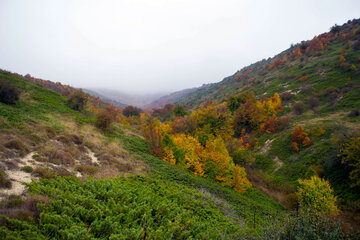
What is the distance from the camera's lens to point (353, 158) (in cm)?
2031

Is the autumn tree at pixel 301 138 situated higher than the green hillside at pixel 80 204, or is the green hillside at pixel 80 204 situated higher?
the green hillside at pixel 80 204

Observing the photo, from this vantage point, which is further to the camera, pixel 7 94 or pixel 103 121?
pixel 103 121

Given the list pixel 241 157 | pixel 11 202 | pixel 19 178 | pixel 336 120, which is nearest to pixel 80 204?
pixel 11 202

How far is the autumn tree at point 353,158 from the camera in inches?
776

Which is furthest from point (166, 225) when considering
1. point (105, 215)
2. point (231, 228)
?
point (231, 228)

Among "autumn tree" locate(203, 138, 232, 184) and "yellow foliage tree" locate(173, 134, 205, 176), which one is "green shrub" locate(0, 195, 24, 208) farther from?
"autumn tree" locate(203, 138, 232, 184)

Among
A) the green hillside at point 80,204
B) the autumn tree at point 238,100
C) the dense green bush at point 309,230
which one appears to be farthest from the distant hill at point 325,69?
the green hillside at point 80,204

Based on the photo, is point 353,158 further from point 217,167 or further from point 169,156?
point 169,156

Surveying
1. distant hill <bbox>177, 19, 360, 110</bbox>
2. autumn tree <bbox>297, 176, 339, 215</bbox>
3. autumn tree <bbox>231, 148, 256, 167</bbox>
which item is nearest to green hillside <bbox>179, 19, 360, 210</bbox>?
distant hill <bbox>177, 19, 360, 110</bbox>

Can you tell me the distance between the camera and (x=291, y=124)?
4275 centimetres

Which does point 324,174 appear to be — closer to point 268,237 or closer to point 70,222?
point 268,237

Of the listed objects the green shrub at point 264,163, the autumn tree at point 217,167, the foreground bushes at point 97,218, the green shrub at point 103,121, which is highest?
the green shrub at point 103,121

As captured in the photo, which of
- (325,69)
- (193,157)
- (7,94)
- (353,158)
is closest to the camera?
(7,94)

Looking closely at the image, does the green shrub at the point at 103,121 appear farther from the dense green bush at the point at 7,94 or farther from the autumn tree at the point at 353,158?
the autumn tree at the point at 353,158
